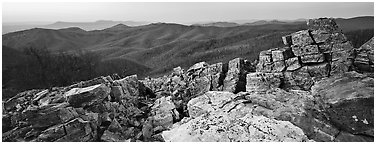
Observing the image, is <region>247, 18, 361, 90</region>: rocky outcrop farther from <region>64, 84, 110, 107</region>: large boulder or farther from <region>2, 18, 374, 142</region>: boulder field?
<region>64, 84, 110, 107</region>: large boulder

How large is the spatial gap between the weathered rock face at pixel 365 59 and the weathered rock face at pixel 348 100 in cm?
483

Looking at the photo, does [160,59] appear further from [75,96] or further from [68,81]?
[75,96]

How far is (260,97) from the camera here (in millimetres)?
22984

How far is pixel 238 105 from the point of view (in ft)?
74.7

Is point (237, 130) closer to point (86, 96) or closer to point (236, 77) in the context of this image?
point (86, 96)

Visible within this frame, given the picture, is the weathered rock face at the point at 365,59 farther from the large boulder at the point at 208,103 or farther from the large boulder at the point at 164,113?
the large boulder at the point at 164,113

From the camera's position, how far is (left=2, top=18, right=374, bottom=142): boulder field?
1939 centimetres

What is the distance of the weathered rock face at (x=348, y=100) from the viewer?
1958cm

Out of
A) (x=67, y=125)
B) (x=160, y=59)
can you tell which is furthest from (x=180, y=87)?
(x=160, y=59)

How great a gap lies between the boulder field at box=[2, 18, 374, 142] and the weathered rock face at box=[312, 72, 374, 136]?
0.20ft

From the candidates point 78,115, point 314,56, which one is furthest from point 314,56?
point 78,115

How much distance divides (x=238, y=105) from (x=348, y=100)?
7.86 meters

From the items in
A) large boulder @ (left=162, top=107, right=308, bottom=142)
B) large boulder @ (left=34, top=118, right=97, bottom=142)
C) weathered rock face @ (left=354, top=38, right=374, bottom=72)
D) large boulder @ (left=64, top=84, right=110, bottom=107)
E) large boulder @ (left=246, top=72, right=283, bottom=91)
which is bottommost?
large boulder @ (left=34, top=118, right=97, bottom=142)

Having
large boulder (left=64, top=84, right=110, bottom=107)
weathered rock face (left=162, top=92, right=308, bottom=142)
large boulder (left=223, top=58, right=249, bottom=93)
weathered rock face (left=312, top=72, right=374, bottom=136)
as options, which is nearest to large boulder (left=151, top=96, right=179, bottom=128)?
large boulder (left=64, top=84, right=110, bottom=107)
